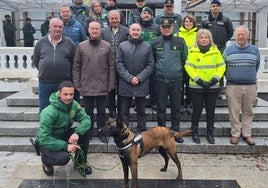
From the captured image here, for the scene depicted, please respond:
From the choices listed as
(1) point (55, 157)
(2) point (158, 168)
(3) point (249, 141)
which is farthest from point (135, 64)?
(3) point (249, 141)

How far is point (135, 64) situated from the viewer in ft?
18.2

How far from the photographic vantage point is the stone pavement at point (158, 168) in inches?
192

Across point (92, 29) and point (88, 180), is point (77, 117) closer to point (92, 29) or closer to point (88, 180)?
point (88, 180)

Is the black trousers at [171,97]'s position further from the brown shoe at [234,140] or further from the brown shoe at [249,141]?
the brown shoe at [249,141]

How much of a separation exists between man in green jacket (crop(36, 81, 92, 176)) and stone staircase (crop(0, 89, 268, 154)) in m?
1.08

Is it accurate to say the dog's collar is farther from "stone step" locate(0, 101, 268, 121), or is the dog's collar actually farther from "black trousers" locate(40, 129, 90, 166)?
"stone step" locate(0, 101, 268, 121)

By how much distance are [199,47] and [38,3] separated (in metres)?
8.14

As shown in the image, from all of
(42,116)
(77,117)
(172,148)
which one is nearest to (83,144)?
(77,117)

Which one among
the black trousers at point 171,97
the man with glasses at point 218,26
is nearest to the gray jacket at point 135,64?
the black trousers at point 171,97

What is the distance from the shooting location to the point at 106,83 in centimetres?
555

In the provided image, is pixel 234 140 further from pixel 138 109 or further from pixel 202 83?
pixel 138 109

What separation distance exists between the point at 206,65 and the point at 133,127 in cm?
169

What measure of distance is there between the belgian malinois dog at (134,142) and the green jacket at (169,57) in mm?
1206

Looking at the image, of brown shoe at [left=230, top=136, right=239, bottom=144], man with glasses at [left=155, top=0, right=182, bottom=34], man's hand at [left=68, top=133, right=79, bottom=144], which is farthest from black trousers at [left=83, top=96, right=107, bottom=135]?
brown shoe at [left=230, top=136, right=239, bottom=144]
